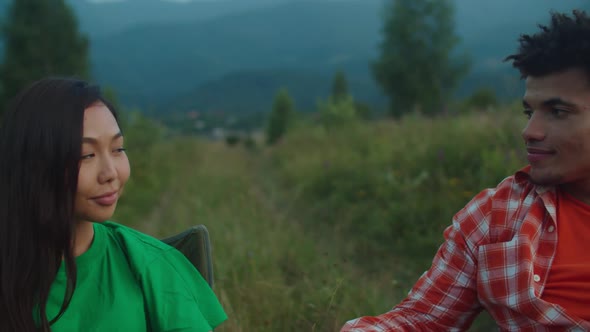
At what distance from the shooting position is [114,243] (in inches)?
54.6

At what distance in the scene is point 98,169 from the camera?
1.24m

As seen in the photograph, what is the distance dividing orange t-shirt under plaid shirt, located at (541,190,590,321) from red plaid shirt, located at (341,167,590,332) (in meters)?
0.02

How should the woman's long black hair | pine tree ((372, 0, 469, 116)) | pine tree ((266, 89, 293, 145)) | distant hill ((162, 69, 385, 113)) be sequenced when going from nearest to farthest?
the woman's long black hair
pine tree ((372, 0, 469, 116))
pine tree ((266, 89, 293, 145))
distant hill ((162, 69, 385, 113))

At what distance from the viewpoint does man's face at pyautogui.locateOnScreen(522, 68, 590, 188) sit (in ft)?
4.15

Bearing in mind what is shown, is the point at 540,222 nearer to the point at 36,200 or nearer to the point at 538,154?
Result: the point at 538,154

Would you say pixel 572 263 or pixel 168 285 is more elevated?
pixel 572 263

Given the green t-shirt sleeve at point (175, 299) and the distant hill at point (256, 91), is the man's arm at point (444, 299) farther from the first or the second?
the distant hill at point (256, 91)

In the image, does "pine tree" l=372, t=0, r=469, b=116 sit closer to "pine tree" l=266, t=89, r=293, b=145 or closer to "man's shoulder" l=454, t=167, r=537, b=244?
"pine tree" l=266, t=89, r=293, b=145

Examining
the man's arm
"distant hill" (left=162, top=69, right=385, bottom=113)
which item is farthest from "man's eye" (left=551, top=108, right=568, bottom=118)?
"distant hill" (left=162, top=69, right=385, bottom=113)

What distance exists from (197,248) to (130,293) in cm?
34

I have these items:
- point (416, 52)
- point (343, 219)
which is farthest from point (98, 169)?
point (416, 52)

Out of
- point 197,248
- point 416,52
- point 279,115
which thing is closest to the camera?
point 197,248

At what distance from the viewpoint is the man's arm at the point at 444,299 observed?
1.43m

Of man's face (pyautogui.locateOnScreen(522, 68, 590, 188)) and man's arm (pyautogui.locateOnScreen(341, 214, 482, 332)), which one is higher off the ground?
man's face (pyautogui.locateOnScreen(522, 68, 590, 188))
